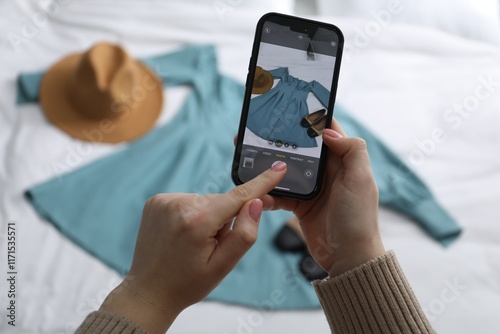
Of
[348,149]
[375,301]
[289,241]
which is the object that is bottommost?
[289,241]

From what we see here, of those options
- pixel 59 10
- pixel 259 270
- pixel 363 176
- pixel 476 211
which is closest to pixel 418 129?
pixel 476 211

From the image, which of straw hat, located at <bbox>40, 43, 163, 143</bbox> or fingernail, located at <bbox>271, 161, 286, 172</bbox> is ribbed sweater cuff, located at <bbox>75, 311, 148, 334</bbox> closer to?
fingernail, located at <bbox>271, 161, 286, 172</bbox>

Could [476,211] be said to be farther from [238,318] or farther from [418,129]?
[238,318]

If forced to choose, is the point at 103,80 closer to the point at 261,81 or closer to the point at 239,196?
the point at 261,81

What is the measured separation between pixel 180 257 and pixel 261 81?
249 mm

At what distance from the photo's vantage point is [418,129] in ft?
3.97

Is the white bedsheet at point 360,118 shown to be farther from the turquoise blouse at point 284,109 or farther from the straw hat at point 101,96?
the turquoise blouse at point 284,109

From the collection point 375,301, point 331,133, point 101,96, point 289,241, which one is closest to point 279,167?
point 331,133

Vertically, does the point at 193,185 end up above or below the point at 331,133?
below

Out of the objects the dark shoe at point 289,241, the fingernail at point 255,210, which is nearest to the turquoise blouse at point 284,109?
the fingernail at point 255,210

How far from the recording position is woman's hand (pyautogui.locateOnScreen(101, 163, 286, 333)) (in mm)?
499

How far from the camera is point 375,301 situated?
0.55 metres

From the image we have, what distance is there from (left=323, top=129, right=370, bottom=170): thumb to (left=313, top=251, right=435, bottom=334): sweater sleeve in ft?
0.35

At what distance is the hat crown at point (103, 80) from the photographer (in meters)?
1.13
